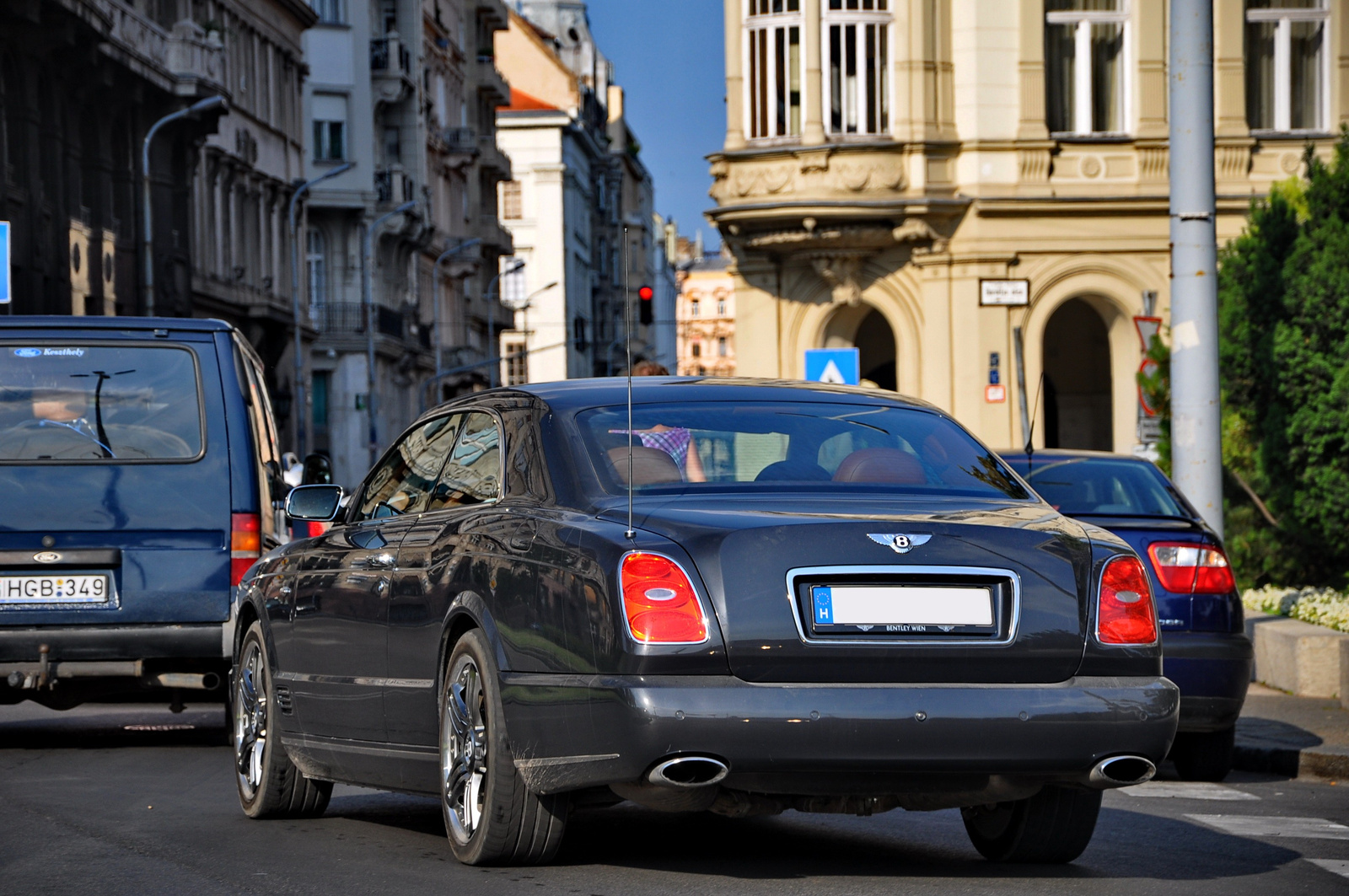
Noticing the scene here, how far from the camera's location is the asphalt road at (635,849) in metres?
6.73

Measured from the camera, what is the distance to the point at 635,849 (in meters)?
7.47

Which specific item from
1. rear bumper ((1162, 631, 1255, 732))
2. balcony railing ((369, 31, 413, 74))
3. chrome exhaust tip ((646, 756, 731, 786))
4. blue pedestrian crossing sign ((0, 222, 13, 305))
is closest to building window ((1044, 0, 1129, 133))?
blue pedestrian crossing sign ((0, 222, 13, 305))

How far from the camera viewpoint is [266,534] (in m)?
11.7

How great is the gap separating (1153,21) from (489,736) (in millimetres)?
29855

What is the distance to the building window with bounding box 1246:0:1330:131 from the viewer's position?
114ft

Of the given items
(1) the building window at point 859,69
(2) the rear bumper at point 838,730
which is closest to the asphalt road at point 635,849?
(2) the rear bumper at point 838,730

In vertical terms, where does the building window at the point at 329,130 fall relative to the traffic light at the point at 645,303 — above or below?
above

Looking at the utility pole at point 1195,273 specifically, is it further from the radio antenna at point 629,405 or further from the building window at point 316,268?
the building window at point 316,268

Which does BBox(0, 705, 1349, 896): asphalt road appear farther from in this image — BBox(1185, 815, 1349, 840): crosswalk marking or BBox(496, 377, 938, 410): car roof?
BBox(496, 377, 938, 410): car roof

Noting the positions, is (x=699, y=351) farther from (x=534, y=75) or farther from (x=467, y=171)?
(x=467, y=171)

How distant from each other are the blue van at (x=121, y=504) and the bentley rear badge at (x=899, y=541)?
19.3 ft

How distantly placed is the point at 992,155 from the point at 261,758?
27.1m

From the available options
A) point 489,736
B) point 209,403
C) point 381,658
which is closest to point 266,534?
point 209,403

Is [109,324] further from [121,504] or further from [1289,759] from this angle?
[1289,759]
